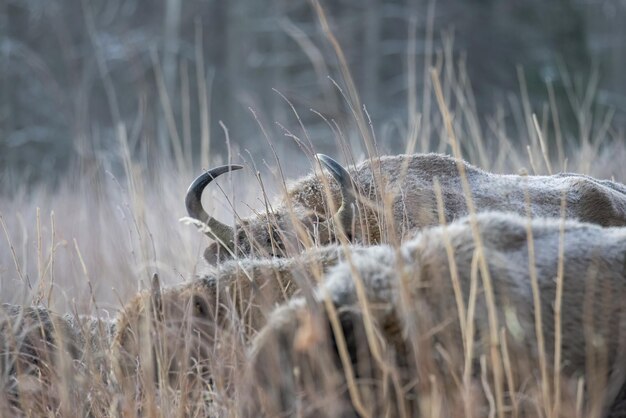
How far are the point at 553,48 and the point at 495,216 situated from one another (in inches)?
856

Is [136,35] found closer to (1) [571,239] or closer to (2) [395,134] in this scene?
(2) [395,134]

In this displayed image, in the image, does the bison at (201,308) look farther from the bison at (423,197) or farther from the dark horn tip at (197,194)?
the dark horn tip at (197,194)

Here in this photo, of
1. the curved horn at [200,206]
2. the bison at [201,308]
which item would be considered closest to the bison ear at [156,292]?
the bison at [201,308]

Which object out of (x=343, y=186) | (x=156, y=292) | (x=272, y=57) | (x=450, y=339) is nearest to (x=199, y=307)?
(x=156, y=292)

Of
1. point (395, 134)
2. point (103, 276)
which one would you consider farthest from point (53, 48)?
point (103, 276)

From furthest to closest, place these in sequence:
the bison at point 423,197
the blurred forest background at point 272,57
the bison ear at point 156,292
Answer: the blurred forest background at point 272,57 → the bison at point 423,197 → the bison ear at point 156,292

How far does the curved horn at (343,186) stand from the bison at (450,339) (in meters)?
1.27

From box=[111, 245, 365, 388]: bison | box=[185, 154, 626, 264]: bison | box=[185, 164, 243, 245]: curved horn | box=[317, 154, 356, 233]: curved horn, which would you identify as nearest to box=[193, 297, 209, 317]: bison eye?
box=[111, 245, 365, 388]: bison

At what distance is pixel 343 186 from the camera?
3.38 metres

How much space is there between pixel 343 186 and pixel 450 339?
1531 mm

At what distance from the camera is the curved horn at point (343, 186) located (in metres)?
3.35

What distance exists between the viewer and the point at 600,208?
3463mm

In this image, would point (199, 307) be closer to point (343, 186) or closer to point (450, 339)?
point (343, 186)

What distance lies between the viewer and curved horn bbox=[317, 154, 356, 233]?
335 centimetres
